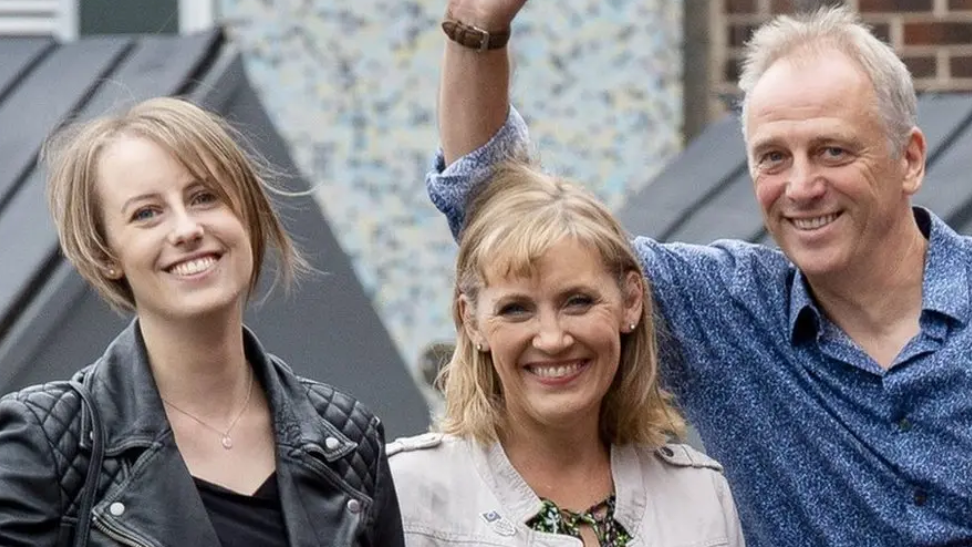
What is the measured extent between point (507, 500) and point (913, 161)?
945 millimetres

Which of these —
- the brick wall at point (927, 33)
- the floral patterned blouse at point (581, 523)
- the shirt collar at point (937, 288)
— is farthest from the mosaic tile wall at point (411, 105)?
the floral patterned blouse at point (581, 523)

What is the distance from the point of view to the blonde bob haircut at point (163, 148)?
3.60m

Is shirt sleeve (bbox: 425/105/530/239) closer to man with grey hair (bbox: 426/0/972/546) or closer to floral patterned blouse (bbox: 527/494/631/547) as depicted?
man with grey hair (bbox: 426/0/972/546)

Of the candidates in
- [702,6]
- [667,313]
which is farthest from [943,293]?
[702,6]

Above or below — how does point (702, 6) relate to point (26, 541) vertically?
below

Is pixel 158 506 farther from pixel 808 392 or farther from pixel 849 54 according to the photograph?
pixel 849 54

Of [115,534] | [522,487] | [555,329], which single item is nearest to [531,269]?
[555,329]

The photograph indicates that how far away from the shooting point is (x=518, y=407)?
389 centimetres

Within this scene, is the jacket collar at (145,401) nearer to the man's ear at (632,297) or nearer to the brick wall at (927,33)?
the man's ear at (632,297)

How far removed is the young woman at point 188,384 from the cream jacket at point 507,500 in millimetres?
132

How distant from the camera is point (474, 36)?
13.0 feet

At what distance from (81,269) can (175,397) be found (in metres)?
0.24

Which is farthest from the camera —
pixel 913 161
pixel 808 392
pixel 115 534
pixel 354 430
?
pixel 913 161

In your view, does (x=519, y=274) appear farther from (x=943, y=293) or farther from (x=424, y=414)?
(x=424, y=414)
